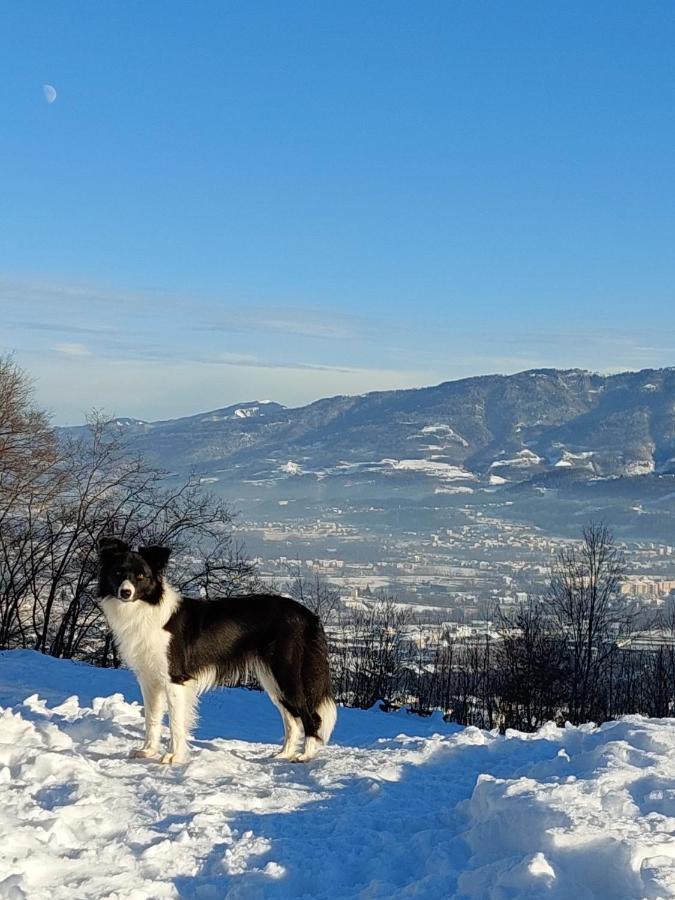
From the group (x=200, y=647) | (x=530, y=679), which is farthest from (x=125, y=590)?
(x=530, y=679)

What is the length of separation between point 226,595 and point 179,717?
20.5m

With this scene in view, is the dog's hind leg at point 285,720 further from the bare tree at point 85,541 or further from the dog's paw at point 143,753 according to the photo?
the bare tree at point 85,541

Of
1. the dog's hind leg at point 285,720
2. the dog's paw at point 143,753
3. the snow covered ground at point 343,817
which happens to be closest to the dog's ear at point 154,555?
the dog's hind leg at point 285,720

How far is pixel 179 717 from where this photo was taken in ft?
27.9

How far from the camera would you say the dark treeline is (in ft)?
114

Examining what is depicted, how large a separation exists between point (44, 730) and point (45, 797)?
2223 millimetres

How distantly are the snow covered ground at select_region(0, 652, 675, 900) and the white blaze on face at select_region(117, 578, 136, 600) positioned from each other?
1.34 meters

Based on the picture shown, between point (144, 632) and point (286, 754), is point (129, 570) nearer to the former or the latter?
point (144, 632)

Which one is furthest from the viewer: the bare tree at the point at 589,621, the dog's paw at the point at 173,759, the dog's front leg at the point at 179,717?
the bare tree at the point at 589,621

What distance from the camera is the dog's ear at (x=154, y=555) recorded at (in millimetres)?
8695

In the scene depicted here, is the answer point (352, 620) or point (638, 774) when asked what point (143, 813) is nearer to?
point (638, 774)

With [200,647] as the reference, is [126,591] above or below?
above

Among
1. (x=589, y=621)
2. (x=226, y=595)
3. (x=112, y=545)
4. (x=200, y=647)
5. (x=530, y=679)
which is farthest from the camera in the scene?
(x=589, y=621)

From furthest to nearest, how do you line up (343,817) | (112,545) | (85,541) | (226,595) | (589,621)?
(589,621)
(85,541)
(226,595)
(112,545)
(343,817)
